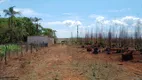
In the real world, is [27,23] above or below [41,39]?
above

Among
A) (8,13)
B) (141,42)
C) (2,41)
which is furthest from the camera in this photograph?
(8,13)

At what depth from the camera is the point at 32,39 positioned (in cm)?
6156

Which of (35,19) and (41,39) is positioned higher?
(35,19)

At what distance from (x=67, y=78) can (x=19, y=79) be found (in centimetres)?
228

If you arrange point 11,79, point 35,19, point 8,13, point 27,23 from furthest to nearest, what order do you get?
point 35,19, point 27,23, point 8,13, point 11,79

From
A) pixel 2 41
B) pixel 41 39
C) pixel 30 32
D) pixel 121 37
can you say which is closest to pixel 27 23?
pixel 30 32

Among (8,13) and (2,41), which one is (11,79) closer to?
(2,41)

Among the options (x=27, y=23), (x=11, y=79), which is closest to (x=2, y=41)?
(x=27, y=23)

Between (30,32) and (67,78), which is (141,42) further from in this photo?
(30,32)

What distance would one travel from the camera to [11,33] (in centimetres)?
5019

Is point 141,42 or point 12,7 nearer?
point 141,42

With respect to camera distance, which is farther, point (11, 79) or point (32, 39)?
point (32, 39)

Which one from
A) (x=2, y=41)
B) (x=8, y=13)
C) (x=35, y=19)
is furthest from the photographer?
(x=35, y=19)

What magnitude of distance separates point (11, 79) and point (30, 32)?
61686 millimetres
